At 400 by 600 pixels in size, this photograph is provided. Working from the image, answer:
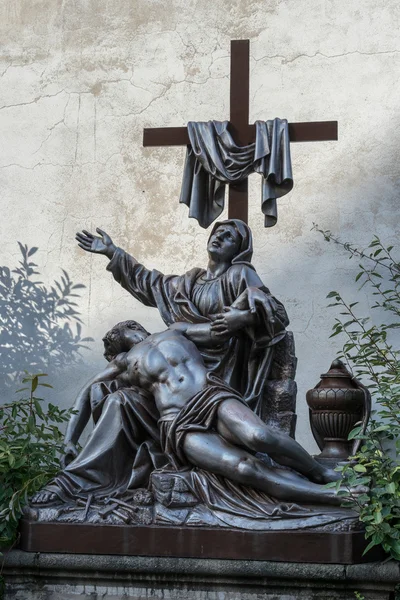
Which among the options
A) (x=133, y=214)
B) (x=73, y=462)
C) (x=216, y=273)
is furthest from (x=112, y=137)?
(x=73, y=462)

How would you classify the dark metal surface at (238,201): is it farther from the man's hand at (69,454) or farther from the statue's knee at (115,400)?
the man's hand at (69,454)

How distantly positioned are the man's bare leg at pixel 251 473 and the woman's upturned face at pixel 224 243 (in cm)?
103

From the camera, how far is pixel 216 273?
5262mm

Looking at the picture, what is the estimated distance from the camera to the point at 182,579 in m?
4.34

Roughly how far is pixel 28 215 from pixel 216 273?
2617 millimetres

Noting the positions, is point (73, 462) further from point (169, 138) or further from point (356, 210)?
point (356, 210)

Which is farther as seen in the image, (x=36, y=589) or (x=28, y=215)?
(x=28, y=215)

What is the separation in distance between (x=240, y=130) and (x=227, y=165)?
250 mm

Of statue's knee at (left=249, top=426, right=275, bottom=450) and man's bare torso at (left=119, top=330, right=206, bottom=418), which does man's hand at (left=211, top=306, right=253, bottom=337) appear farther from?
statue's knee at (left=249, top=426, right=275, bottom=450)

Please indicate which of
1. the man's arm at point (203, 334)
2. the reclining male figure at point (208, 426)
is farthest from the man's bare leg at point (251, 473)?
the man's arm at point (203, 334)

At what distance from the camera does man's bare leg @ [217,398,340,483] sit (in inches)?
175

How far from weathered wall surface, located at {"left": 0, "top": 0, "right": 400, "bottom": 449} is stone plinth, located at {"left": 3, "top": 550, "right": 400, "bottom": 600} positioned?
8.38ft

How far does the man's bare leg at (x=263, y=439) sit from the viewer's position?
14.6 feet

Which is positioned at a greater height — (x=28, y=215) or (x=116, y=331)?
(x=28, y=215)
